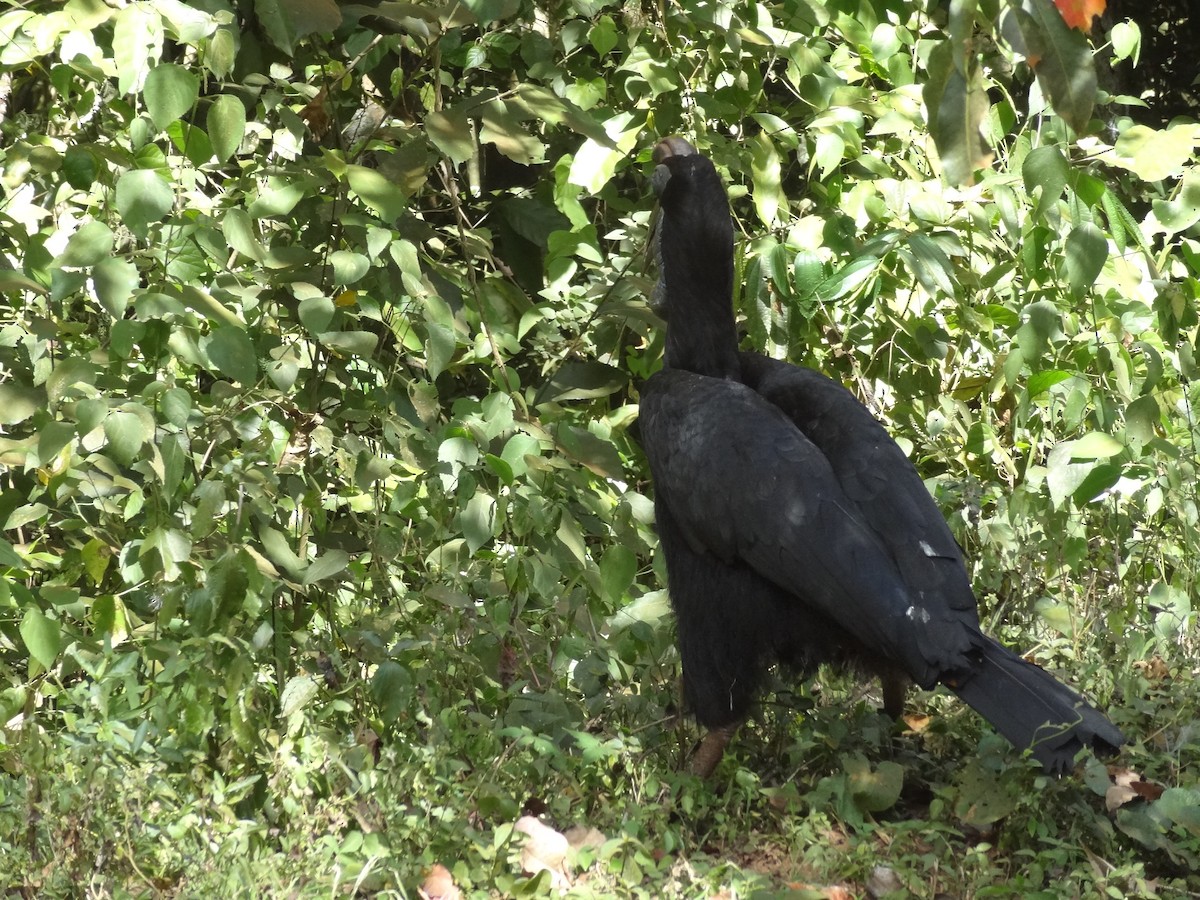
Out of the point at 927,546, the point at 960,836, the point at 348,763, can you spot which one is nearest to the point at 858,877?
the point at 960,836

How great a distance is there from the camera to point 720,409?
134 inches

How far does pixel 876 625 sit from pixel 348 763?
47.0 inches

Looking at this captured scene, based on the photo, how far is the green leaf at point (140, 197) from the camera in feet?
8.43

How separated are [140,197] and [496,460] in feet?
3.50

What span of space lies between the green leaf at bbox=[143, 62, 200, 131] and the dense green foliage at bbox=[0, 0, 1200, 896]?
1 cm

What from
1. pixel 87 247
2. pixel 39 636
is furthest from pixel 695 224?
pixel 39 636

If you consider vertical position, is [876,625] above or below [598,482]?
above

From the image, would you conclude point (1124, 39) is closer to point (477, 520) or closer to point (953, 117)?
point (477, 520)

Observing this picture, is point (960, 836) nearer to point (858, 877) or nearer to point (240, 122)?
point (858, 877)

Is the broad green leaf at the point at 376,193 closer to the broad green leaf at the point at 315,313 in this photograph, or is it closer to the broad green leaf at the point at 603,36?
the broad green leaf at the point at 315,313

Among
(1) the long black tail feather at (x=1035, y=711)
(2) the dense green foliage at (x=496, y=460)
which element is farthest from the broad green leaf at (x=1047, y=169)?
(1) the long black tail feather at (x=1035, y=711)

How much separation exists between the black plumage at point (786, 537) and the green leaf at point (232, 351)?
3.83 ft

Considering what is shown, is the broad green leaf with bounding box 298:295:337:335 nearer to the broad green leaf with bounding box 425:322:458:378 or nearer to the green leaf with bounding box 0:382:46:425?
the broad green leaf with bounding box 425:322:458:378

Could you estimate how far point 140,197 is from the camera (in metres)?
2.57
